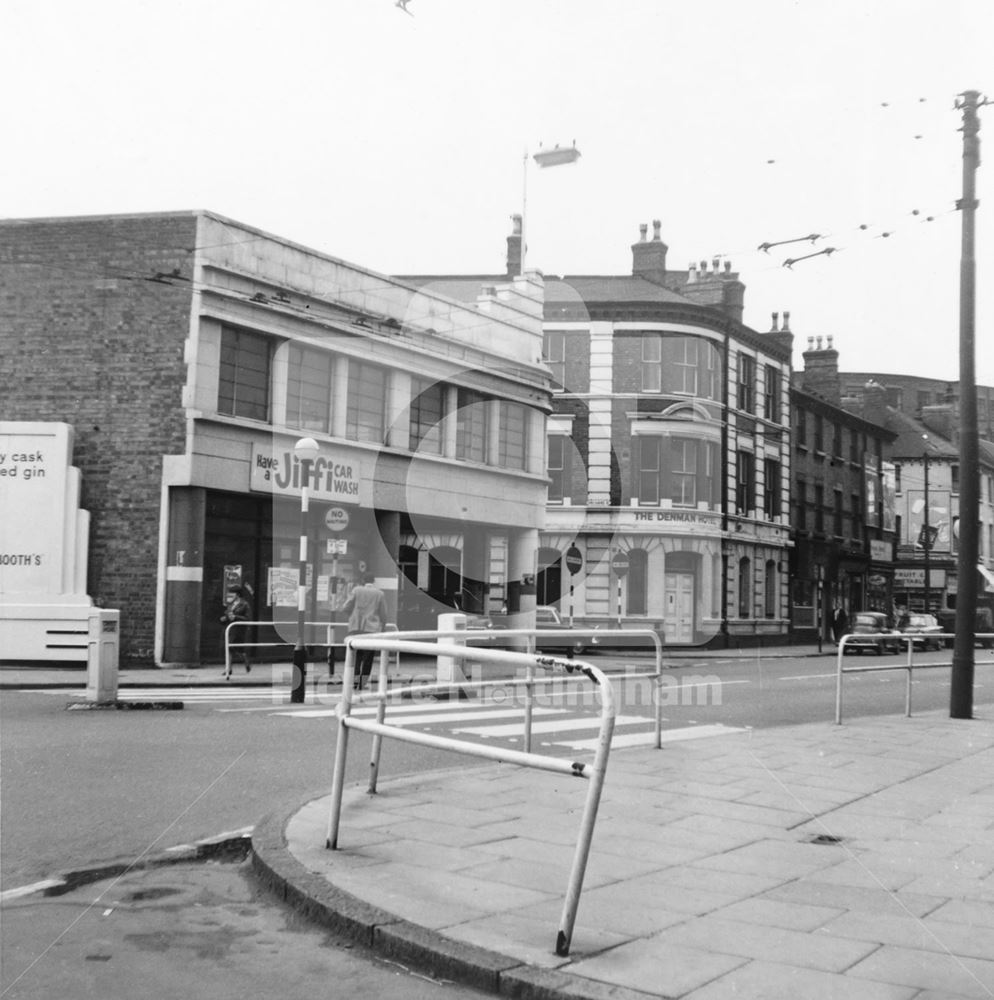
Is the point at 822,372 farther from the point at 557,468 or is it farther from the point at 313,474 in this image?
the point at 313,474

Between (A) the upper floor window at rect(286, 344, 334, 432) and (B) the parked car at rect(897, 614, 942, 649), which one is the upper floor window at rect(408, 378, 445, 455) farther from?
(B) the parked car at rect(897, 614, 942, 649)

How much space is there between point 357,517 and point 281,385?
392 centimetres

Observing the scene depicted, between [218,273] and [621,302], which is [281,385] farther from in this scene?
[621,302]

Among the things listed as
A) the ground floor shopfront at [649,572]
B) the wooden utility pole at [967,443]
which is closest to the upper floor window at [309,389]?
the wooden utility pole at [967,443]

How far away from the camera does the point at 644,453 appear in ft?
142

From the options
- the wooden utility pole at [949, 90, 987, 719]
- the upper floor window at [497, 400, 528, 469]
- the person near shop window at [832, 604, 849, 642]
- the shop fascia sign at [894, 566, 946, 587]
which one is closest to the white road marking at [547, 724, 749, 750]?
the wooden utility pole at [949, 90, 987, 719]

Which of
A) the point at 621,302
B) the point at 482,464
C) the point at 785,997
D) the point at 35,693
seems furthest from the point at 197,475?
the point at 621,302

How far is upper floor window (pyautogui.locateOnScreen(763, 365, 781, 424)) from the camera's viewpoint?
48.3 m

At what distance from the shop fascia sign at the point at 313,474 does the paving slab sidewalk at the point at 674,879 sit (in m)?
16.2

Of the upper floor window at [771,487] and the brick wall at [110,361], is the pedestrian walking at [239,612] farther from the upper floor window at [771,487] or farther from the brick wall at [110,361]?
the upper floor window at [771,487]

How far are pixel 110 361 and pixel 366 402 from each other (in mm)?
6258

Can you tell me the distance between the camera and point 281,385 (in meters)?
24.9

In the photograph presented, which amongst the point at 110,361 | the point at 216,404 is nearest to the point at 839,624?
the point at 216,404

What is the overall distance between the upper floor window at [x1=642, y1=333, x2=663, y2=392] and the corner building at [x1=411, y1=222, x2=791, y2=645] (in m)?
0.04
